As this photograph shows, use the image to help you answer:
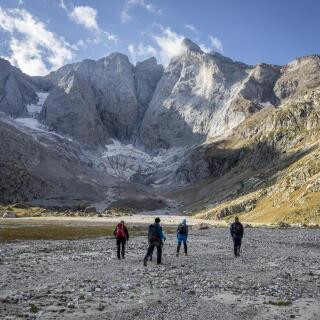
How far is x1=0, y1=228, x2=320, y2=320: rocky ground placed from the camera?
20.0m

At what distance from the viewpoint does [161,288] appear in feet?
82.7

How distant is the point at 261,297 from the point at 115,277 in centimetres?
977

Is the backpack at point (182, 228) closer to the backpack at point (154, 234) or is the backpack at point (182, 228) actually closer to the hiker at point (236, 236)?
the hiker at point (236, 236)

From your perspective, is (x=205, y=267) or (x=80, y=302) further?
(x=205, y=267)

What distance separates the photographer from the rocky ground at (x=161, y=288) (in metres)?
20.0

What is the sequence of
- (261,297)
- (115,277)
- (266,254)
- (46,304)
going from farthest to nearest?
(266,254) < (115,277) < (261,297) < (46,304)

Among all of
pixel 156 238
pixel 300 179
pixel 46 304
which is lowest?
pixel 46 304

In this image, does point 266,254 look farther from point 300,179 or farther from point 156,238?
point 300,179

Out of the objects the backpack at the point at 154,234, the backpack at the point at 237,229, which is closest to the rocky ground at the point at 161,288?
the backpack at the point at 154,234

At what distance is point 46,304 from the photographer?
21078mm

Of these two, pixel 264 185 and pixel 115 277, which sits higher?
pixel 264 185

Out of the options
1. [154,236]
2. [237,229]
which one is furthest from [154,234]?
[237,229]

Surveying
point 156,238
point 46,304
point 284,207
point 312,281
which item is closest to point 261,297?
point 312,281

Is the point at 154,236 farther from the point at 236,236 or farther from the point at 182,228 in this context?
the point at 236,236
